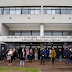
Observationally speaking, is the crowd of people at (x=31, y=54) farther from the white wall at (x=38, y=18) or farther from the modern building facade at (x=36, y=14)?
the white wall at (x=38, y=18)

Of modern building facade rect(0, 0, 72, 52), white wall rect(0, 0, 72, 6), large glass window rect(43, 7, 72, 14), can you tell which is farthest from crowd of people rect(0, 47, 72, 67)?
white wall rect(0, 0, 72, 6)

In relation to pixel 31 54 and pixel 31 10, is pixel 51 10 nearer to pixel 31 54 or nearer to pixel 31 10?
pixel 31 10

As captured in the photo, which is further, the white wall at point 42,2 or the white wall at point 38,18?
the white wall at point 42,2

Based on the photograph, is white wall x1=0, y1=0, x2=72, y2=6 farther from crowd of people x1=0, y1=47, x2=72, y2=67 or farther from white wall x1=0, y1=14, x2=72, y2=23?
crowd of people x1=0, y1=47, x2=72, y2=67

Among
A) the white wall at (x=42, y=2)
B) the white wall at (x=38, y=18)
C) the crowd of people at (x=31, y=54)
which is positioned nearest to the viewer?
the crowd of people at (x=31, y=54)

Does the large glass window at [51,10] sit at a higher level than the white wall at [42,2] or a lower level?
lower

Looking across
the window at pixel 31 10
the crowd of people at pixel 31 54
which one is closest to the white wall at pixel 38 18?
the window at pixel 31 10

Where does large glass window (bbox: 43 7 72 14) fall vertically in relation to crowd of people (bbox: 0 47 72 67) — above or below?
above

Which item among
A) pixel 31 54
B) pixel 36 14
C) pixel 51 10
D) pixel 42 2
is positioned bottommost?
pixel 31 54

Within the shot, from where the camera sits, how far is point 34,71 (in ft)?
21.3

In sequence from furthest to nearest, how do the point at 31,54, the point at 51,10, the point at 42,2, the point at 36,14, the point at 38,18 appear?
the point at 51,10 < the point at 42,2 < the point at 36,14 < the point at 38,18 < the point at 31,54

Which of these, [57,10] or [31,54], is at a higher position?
[57,10]

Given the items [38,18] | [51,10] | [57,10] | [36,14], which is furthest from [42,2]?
[57,10]

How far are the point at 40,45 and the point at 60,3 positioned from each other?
7741 mm
